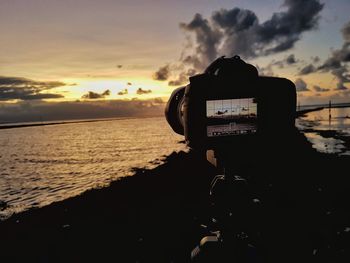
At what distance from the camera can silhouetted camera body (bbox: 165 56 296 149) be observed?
1844mm

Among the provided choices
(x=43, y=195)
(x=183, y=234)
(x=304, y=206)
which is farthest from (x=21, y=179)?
(x=304, y=206)

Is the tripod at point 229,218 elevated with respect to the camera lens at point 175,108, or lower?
lower

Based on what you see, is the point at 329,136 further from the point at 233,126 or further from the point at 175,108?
the point at 233,126

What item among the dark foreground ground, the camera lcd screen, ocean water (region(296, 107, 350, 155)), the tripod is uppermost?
the camera lcd screen

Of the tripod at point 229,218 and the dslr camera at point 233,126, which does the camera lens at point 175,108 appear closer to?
the dslr camera at point 233,126

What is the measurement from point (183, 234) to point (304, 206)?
3641 mm

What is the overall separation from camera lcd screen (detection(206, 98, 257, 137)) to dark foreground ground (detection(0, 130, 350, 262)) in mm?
228

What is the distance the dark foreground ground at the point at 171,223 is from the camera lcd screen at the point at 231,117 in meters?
0.23

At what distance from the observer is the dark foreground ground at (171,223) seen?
5.05m

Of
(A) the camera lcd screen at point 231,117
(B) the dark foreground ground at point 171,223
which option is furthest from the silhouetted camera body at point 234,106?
(B) the dark foreground ground at point 171,223

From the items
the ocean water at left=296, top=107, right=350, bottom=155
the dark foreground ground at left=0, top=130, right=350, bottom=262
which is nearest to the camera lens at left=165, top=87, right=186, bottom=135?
the dark foreground ground at left=0, top=130, right=350, bottom=262

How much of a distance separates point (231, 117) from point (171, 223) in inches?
220

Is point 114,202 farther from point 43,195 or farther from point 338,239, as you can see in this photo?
point 338,239

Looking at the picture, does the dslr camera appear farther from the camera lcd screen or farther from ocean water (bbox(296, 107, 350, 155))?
ocean water (bbox(296, 107, 350, 155))
